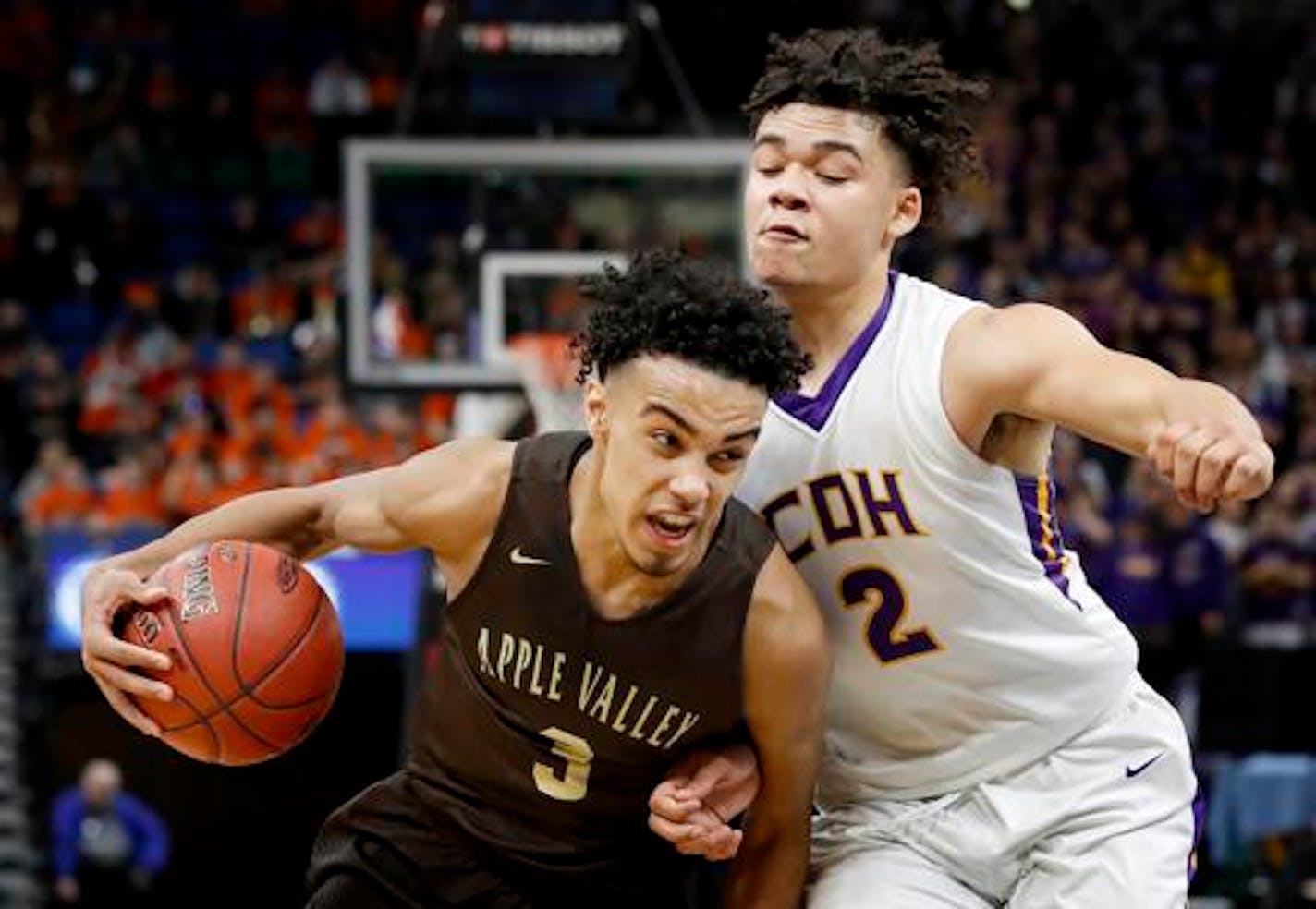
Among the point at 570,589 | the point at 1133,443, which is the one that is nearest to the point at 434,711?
the point at 570,589

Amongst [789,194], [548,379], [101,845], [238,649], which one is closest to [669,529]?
[789,194]

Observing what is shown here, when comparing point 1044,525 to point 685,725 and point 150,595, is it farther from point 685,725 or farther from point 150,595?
point 150,595

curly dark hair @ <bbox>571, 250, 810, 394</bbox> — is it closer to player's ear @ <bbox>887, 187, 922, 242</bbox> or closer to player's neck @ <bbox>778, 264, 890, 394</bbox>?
player's neck @ <bbox>778, 264, 890, 394</bbox>

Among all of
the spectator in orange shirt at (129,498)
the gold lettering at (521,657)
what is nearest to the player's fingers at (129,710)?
the gold lettering at (521,657)

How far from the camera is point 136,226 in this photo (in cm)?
1482

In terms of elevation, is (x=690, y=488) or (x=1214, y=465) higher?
(x=1214, y=465)

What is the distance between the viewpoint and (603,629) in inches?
148

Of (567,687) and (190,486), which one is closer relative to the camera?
(567,687)

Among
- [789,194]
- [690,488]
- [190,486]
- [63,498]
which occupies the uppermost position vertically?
[789,194]

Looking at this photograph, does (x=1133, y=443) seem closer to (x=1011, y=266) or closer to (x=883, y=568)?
(x=883, y=568)

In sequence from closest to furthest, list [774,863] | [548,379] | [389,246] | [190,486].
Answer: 1. [774,863]
2. [548,379]
3. [389,246]
4. [190,486]

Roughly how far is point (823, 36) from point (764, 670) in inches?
48.3

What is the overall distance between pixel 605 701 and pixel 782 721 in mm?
292

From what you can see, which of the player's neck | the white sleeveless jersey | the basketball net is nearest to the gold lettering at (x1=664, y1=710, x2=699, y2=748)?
the white sleeveless jersey
